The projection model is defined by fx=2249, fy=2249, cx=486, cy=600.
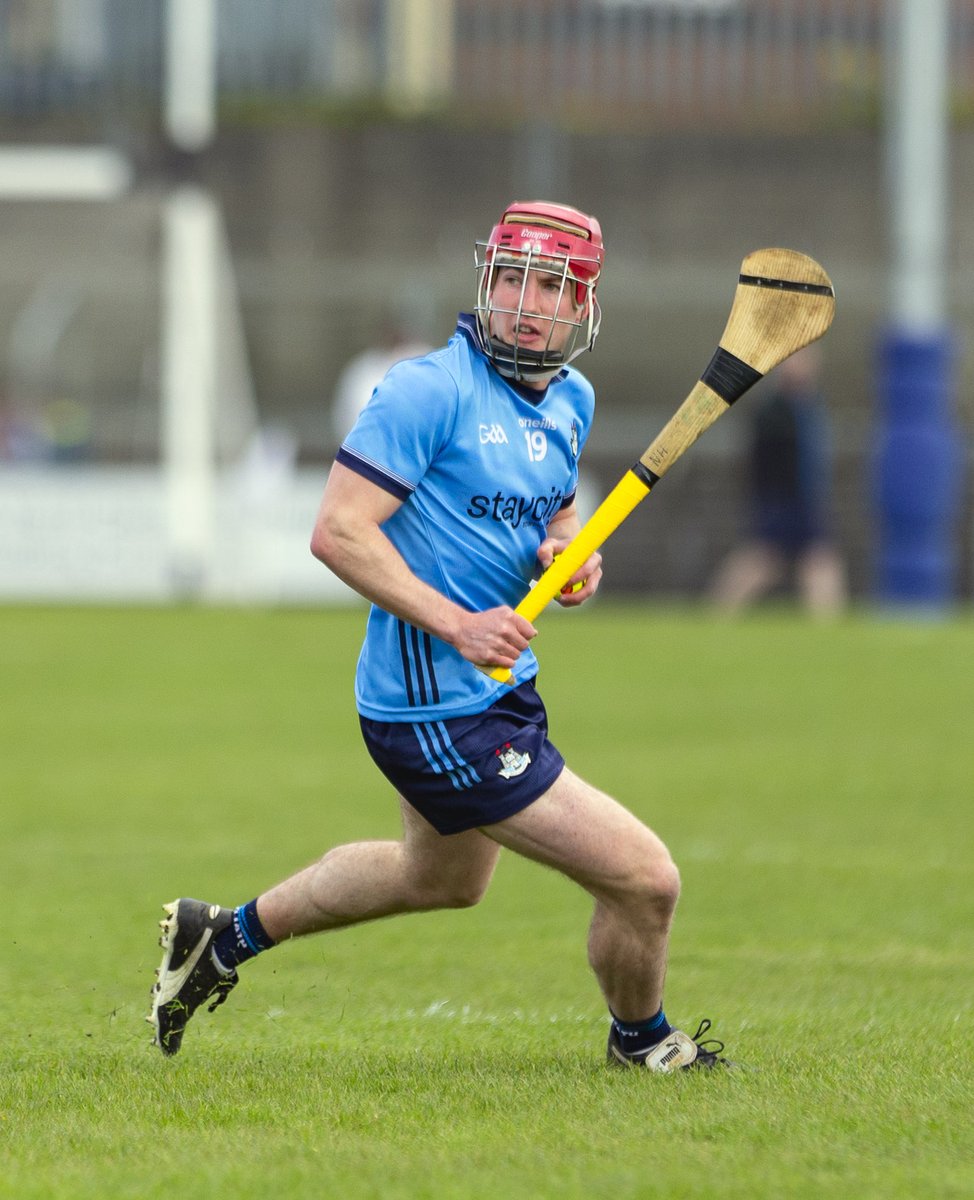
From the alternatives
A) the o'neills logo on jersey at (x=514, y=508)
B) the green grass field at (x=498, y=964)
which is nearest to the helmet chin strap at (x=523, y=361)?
the o'neills logo on jersey at (x=514, y=508)

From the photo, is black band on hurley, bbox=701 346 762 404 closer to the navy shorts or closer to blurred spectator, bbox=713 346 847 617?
the navy shorts

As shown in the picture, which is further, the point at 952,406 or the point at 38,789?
the point at 952,406

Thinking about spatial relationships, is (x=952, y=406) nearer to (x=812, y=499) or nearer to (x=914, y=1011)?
(x=812, y=499)

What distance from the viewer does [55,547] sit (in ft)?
65.5

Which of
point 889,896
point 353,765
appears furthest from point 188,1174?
point 353,765

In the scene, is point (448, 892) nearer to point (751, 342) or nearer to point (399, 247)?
point (751, 342)

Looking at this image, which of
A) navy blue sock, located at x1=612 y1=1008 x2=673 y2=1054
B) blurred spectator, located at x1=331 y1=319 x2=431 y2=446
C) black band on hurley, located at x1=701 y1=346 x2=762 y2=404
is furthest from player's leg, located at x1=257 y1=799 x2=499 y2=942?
blurred spectator, located at x1=331 y1=319 x2=431 y2=446

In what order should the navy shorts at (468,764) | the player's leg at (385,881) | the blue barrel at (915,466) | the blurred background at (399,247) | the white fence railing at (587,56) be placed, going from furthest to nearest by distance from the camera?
1. the white fence railing at (587,56)
2. the blurred background at (399,247)
3. the blue barrel at (915,466)
4. the player's leg at (385,881)
5. the navy shorts at (468,764)

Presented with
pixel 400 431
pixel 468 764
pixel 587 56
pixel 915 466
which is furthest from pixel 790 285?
pixel 587 56

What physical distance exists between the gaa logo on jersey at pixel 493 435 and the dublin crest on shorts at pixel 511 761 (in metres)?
0.64

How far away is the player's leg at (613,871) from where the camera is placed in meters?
4.75

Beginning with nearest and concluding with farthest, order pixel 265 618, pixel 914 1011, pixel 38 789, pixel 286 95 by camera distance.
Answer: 1. pixel 914 1011
2. pixel 38 789
3. pixel 265 618
4. pixel 286 95

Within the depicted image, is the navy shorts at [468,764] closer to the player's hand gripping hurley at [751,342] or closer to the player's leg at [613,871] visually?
the player's leg at [613,871]

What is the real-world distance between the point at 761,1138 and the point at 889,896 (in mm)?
3482
